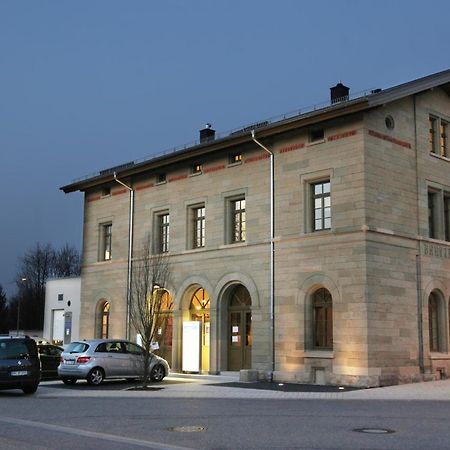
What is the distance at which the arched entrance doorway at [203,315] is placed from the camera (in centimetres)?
2788

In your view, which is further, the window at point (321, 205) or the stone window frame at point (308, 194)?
the stone window frame at point (308, 194)

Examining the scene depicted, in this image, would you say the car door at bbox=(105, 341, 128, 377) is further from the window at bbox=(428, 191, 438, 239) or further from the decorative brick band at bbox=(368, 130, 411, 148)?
the window at bbox=(428, 191, 438, 239)

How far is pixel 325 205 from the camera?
2402 centimetres

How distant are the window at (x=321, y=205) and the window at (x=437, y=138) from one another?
14.9 ft

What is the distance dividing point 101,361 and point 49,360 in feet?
12.4

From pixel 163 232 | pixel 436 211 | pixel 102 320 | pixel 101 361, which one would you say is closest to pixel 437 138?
pixel 436 211

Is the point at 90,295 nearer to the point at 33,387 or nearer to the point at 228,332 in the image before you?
the point at 228,332

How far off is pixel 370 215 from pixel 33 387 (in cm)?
1144

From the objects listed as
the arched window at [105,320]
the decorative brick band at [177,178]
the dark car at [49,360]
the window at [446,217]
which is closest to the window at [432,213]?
the window at [446,217]

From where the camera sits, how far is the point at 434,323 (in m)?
24.9

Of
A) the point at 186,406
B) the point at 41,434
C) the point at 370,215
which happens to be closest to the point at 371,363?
the point at 370,215

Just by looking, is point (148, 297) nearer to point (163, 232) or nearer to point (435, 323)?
point (163, 232)

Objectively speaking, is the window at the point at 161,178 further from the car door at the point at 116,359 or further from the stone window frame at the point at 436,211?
the stone window frame at the point at 436,211

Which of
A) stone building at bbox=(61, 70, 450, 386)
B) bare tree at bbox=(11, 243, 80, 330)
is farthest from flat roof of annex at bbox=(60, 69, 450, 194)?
bare tree at bbox=(11, 243, 80, 330)
